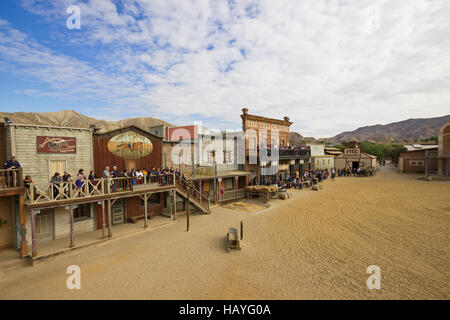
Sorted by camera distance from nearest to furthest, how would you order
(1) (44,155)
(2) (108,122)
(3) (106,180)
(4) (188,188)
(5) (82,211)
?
(1) (44,155) < (3) (106,180) < (5) (82,211) < (4) (188,188) < (2) (108,122)

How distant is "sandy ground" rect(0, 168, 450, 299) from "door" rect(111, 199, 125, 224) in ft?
9.31

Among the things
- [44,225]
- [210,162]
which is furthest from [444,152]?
[44,225]

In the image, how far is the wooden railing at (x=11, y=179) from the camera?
9.88 metres

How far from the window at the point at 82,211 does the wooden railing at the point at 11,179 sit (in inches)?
155

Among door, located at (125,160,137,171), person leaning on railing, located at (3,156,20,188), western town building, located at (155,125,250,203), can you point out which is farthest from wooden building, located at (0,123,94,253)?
western town building, located at (155,125,250,203)

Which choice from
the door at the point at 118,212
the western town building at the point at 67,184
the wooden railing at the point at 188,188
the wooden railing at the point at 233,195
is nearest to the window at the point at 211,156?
the wooden railing at the point at 233,195

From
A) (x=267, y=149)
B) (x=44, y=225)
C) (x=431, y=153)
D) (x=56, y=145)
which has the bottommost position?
(x=44, y=225)

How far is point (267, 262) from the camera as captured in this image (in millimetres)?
10148

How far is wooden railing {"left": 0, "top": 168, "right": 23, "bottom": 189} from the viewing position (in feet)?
32.4

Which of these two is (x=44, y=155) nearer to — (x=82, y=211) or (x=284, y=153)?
(x=82, y=211)

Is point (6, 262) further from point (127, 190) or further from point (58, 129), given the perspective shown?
point (58, 129)

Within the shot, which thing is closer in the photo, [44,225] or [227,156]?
[44,225]

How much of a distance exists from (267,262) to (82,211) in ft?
38.9
